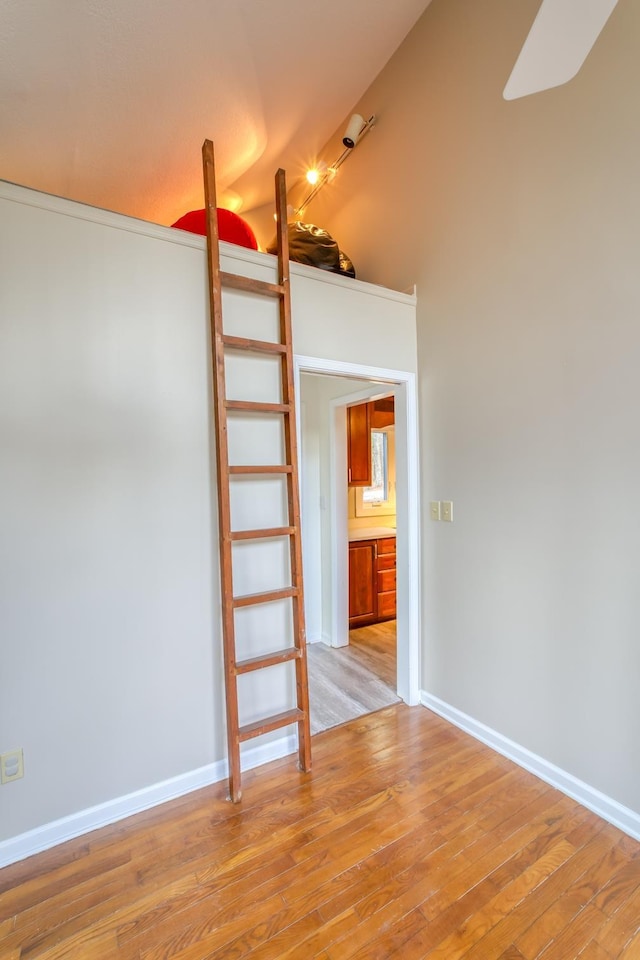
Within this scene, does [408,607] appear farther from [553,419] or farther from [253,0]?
[253,0]

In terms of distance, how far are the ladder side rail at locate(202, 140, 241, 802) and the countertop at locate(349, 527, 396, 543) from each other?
2.03 m

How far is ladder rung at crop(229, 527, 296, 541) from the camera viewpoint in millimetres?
1858

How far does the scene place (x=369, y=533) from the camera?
4.08 metres

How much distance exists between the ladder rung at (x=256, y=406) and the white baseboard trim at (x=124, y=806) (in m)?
1.61

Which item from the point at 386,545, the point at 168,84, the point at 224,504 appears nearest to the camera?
the point at 224,504

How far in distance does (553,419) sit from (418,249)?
136 centimetres

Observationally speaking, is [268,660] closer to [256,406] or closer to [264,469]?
[264,469]

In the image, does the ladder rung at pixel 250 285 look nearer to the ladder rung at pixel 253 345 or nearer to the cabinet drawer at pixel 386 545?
the ladder rung at pixel 253 345

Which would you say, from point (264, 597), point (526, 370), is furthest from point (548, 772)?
point (526, 370)

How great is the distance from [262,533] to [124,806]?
1243 millimetres

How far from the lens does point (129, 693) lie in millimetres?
1768

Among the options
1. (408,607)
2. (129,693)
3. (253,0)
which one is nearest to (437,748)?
(408,607)

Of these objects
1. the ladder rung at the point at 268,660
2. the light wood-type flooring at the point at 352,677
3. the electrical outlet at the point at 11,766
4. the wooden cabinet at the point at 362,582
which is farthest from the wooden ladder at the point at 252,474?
the wooden cabinet at the point at 362,582

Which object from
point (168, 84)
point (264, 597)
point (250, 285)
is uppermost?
point (168, 84)
